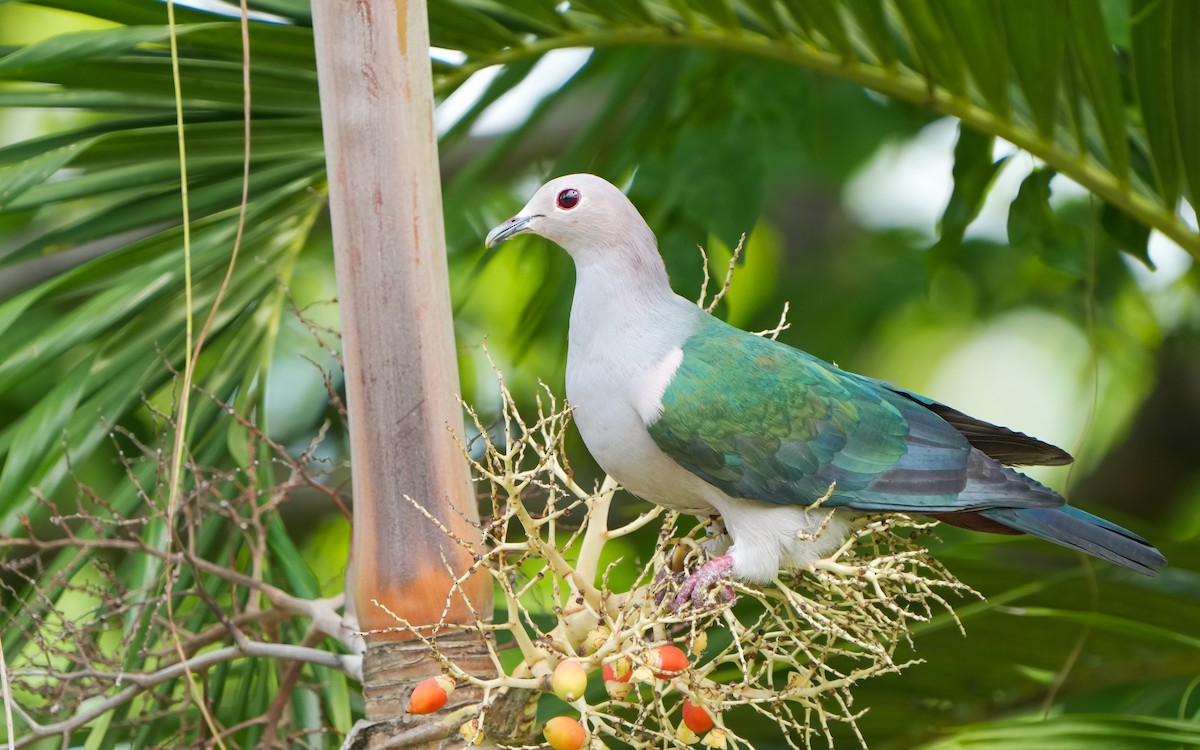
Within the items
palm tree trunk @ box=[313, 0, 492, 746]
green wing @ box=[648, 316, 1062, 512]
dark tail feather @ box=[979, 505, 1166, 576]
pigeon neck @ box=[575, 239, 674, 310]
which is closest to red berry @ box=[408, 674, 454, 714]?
palm tree trunk @ box=[313, 0, 492, 746]

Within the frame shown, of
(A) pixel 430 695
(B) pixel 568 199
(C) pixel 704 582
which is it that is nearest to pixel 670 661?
(C) pixel 704 582

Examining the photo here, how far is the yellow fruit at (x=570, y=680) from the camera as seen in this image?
1422 mm

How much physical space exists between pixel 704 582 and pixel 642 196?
1237 millimetres

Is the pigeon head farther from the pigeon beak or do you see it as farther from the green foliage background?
the green foliage background

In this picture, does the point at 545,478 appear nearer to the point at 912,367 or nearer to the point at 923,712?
the point at 923,712

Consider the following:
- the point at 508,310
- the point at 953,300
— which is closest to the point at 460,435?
the point at 508,310

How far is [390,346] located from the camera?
165 centimetres

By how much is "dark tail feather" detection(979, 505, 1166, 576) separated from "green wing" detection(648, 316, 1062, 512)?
0.10 ft

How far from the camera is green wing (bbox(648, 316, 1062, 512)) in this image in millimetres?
1632

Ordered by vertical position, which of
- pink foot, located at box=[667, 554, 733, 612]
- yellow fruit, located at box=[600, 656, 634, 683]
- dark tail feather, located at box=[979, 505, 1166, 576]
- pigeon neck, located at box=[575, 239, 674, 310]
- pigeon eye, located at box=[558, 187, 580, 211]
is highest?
pigeon eye, located at box=[558, 187, 580, 211]

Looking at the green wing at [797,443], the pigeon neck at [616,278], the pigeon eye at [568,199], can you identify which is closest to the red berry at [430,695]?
the green wing at [797,443]

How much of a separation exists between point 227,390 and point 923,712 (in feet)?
5.17

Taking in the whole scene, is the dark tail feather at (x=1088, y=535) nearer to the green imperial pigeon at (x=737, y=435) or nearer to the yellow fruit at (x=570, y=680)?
the green imperial pigeon at (x=737, y=435)

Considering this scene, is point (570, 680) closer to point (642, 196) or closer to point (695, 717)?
point (695, 717)
